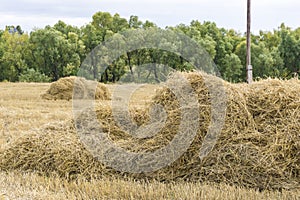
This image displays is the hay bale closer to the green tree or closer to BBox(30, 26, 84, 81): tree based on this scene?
BBox(30, 26, 84, 81): tree

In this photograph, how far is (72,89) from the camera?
19.1 metres

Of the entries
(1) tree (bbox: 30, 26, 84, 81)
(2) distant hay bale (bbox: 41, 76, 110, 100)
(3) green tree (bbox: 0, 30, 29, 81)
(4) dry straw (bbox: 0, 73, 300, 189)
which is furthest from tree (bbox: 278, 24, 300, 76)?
(4) dry straw (bbox: 0, 73, 300, 189)

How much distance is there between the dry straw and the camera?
17.0 ft

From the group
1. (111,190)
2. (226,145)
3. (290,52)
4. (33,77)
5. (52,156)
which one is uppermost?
(290,52)

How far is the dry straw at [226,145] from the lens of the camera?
5191 millimetres

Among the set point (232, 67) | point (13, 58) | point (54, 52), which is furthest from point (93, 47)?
point (232, 67)

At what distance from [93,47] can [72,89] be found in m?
23.5

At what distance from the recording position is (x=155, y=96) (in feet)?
20.0

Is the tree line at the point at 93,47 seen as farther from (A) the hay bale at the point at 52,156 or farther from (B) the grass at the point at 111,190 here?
(B) the grass at the point at 111,190

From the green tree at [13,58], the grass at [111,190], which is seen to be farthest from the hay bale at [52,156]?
the green tree at [13,58]

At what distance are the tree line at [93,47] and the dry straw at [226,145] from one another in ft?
105

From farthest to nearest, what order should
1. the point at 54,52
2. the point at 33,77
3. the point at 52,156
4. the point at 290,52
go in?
the point at 290,52
the point at 33,77
the point at 54,52
the point at 52,156

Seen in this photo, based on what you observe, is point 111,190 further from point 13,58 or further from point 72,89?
point 13,58

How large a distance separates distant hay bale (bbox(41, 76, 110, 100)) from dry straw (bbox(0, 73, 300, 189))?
36.8ft
